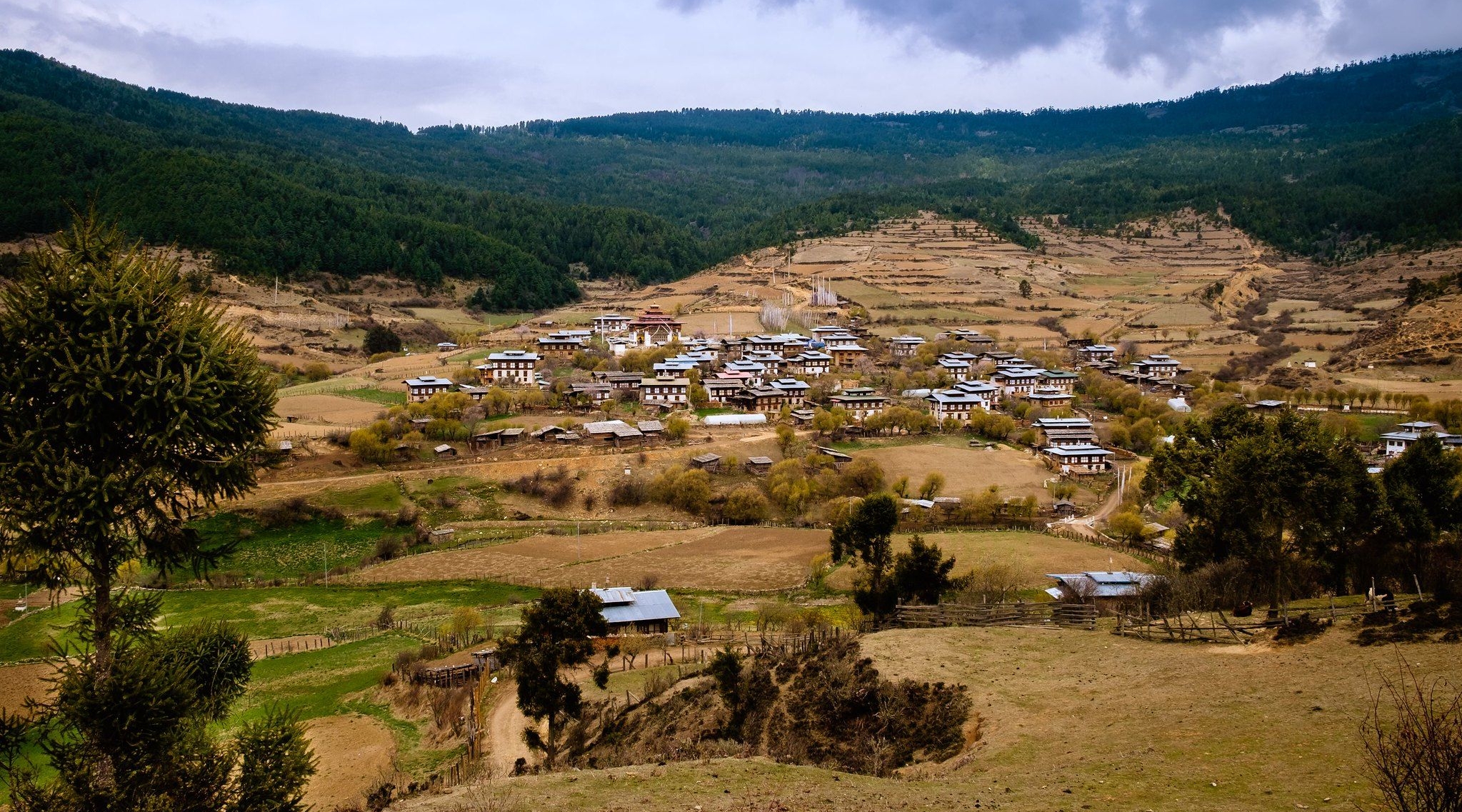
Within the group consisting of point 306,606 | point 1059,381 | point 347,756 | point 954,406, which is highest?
Answer: point 1059,381

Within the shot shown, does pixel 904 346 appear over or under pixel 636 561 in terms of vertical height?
over

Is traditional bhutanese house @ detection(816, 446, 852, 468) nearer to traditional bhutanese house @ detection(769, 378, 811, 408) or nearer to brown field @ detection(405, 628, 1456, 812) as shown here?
traditional bhutanese house @ detection(769, 378, 811, 408)

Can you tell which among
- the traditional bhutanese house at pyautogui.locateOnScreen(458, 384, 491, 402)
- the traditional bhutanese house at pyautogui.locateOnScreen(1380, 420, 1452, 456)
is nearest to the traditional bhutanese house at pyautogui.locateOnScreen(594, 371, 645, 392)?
the traditional bhutanese house at pyautogui.locateOnScreen(458, 384, 491, 402)

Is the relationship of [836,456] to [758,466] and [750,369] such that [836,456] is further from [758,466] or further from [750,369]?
[750,369]

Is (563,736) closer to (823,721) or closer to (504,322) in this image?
(823,721)

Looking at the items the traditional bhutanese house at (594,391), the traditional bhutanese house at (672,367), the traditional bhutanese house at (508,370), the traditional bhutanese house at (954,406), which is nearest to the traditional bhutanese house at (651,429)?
the traditional bhutanese house at (594,391)

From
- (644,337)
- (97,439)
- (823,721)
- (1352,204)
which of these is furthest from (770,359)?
(1352,204)

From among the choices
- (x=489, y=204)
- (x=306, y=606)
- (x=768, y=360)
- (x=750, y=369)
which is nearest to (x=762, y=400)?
(x=750, y=369)
